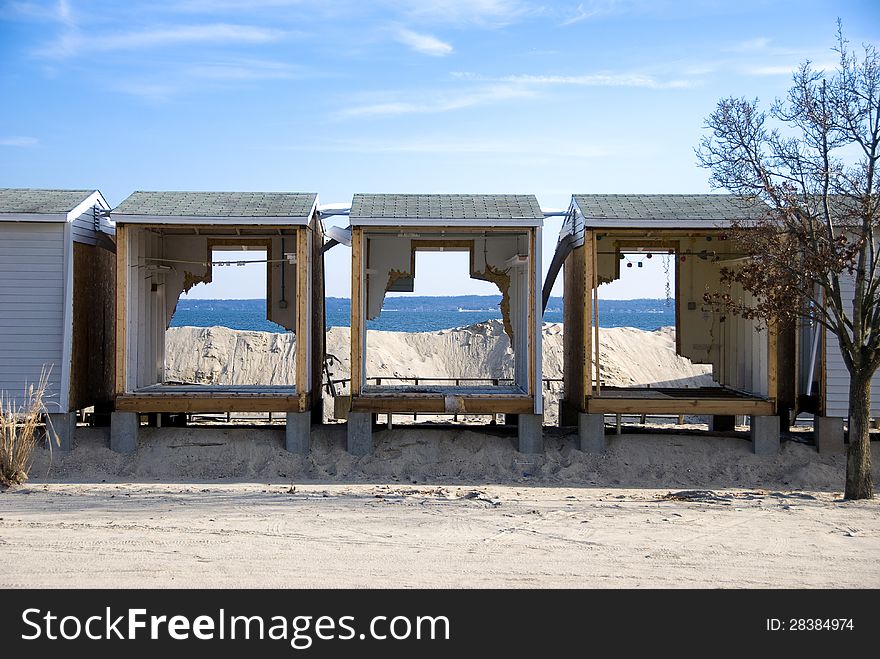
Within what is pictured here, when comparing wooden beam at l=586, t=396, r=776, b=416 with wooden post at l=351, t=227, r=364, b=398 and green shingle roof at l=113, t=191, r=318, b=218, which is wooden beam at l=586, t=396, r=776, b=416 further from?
green shingle roof at l=113, t=191, r=318, b=218

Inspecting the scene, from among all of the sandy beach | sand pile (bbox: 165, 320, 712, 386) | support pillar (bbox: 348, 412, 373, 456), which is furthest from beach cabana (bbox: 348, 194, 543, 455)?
sand pile (bbox: 165, 320, 712, 386)

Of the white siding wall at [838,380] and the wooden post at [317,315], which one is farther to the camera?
the wooden post at [317,315]

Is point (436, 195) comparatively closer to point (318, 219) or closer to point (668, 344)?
point (318, 219)

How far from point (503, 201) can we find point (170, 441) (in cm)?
581

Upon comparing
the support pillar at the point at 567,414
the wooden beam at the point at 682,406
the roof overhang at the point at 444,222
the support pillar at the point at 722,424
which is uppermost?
the roof overhang at the point at 444,222

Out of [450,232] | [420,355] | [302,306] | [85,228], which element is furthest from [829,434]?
[420,355]

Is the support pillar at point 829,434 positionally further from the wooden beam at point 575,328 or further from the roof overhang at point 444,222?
the roof overhang at point 444,222

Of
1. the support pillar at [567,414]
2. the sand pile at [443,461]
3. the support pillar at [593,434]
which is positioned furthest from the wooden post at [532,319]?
the support pillar at [567,414]

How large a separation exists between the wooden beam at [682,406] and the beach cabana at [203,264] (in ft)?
13.5

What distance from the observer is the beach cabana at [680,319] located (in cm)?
1227

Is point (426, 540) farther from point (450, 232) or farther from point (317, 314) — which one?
point (317, 314)

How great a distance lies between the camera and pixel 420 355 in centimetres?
3038

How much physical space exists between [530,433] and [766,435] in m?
3.25

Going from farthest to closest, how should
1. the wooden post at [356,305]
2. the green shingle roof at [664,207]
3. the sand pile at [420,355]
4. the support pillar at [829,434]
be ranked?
the sand pile at [420,355] → the support pillar at [829,434] → the wooden post at [356,305] → the green shingle roof at [664,207]
